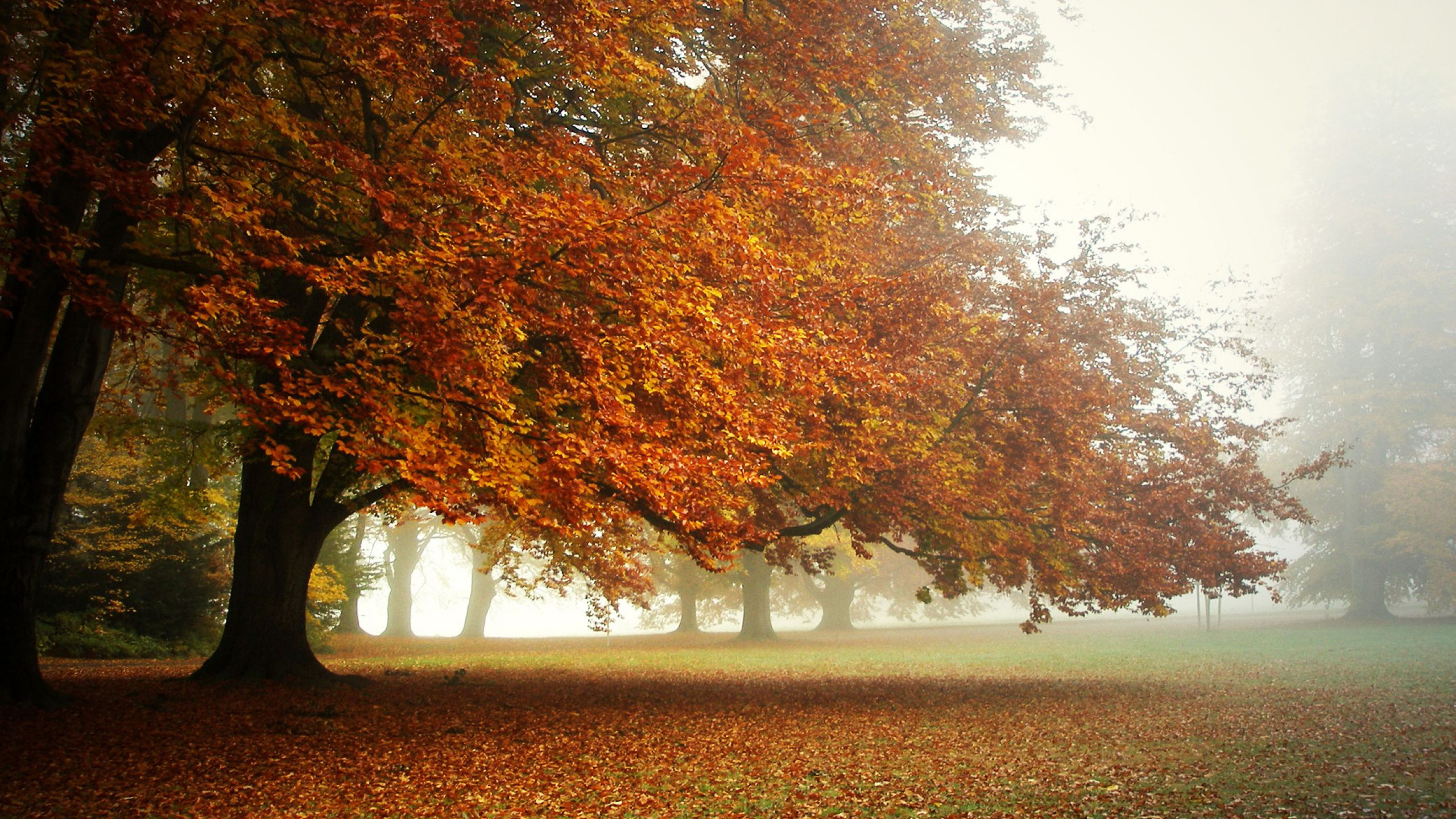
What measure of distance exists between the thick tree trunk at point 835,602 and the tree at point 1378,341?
23.5 meters

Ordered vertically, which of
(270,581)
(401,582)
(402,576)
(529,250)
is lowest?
(401,582)

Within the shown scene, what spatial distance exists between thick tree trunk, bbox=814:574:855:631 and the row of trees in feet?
106

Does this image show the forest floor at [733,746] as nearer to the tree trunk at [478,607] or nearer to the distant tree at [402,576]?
the distant tree at [402,576]

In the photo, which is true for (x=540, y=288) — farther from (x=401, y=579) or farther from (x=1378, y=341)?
(x=1378, y=341)

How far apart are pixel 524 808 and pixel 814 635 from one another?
36.1 metres

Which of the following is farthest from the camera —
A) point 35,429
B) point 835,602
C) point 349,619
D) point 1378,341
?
point 835,602

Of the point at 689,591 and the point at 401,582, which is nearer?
the point at 689,591

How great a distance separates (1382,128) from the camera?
49.2 meters

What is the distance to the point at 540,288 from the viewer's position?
10.1 meters

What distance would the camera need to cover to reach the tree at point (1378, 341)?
1625 inches

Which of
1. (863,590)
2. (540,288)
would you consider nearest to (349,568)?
(540,288)

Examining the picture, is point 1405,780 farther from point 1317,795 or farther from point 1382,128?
point 1382,128

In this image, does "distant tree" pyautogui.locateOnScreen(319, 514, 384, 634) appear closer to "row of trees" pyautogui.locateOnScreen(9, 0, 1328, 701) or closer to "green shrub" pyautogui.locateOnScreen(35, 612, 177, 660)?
"green shrub" pyautogui.locateOnScreen(35, 612, 177, 660)

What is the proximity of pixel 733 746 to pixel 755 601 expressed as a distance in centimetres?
2640
